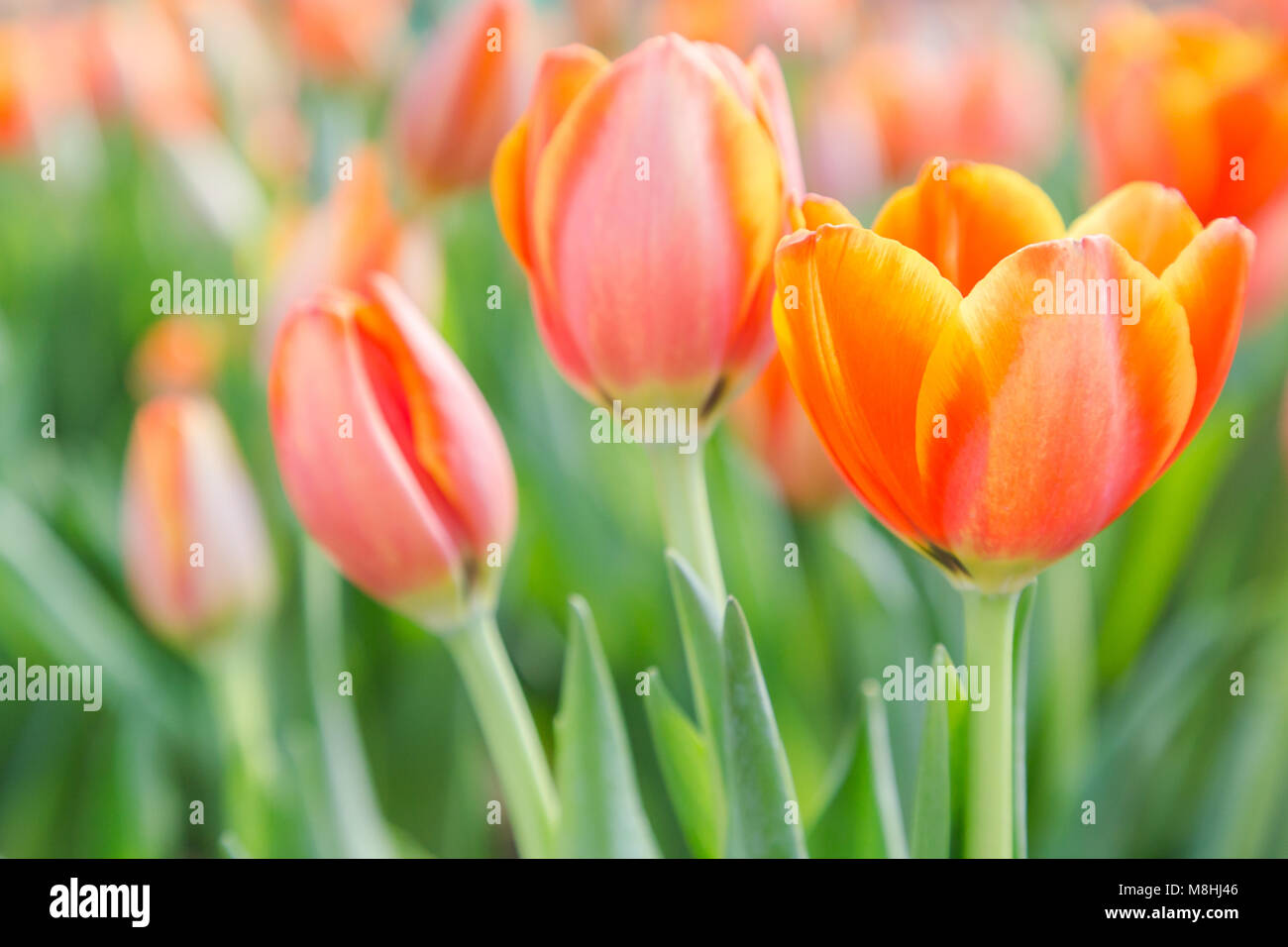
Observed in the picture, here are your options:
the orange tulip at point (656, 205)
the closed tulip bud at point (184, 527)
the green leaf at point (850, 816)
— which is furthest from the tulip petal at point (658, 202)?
the closed tulip bud at point (184, 527)

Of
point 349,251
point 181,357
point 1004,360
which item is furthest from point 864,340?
point 181,357

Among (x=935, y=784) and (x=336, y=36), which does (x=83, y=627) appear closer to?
(x=935, y=784)

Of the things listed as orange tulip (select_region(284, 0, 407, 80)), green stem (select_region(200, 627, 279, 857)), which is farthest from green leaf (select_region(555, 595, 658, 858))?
orange tulip (select_region(284, 0, 407, 80))

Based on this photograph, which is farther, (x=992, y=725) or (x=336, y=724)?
(x=336, y=724)

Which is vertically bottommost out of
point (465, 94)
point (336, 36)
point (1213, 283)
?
point (1213, 283)
